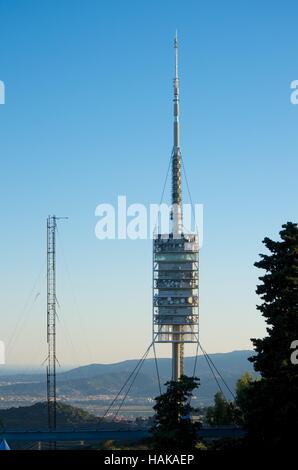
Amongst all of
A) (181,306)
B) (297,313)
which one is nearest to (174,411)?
(297,313)

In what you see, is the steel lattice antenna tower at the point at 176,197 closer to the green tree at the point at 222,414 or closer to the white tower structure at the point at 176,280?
the white tower structure at the point at 176,280

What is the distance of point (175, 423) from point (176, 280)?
318 ft

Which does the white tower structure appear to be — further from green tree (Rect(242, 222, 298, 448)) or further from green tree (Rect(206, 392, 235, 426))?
green tree (Rect(242, 222, 298, 448))

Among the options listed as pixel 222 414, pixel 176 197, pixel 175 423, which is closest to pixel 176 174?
pixel 176 197

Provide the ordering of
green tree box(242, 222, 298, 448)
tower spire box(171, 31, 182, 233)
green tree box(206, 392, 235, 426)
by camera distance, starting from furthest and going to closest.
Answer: tower spire box(171, 31, 182, 233) < green tree box(206, 392, 235, 426) < green tree box(242, 222, 298, 448)

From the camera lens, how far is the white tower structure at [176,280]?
611 feet

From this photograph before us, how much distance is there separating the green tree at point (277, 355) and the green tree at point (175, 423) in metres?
6.11

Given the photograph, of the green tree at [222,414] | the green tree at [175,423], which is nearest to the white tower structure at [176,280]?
the green tree at [222,414]

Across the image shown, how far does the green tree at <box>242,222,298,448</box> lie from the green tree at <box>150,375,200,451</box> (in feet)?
20.1

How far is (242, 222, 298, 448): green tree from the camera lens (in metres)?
84.4

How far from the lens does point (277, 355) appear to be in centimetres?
8762

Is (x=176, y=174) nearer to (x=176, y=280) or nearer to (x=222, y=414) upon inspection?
(x=176, y=280)

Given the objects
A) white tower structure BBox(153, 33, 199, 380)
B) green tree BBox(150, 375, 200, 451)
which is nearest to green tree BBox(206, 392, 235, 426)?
white tower structure BBox(153, 33, 199, 380)
